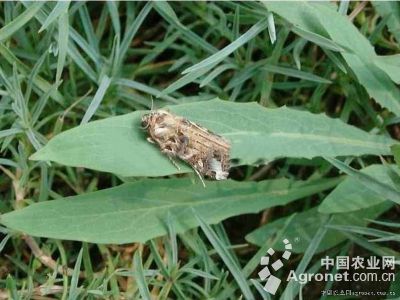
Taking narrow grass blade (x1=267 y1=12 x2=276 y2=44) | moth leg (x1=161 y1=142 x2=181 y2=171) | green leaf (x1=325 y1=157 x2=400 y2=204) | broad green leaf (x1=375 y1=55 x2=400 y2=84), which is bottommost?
green leaf (x1=325 y1=157 x2=400 y2=204)

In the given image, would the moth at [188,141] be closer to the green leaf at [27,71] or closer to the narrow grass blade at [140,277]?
the narrow grass blade at [140,277]

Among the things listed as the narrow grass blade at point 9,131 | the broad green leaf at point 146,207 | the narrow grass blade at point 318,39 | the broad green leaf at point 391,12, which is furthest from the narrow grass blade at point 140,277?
the broad green leaf at point 391,12

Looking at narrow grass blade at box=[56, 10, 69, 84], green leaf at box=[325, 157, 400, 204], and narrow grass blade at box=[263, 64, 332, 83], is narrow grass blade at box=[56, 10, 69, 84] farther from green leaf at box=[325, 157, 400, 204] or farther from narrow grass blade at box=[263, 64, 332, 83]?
green leaf at box=[325, 157, 400, 204]

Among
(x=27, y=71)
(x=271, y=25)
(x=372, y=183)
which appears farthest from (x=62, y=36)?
(x=372, y=183)

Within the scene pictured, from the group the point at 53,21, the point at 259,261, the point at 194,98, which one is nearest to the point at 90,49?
the point at 53,21

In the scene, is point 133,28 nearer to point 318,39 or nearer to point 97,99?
point 97,99

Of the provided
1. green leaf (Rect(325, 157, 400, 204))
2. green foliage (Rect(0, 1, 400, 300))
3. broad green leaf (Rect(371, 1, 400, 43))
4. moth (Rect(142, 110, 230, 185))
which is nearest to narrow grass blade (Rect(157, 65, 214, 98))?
green foliage (Rect(0, 1, 400, 300))

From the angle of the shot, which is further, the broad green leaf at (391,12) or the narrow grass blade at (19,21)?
the broad green leaf at (391,12)
